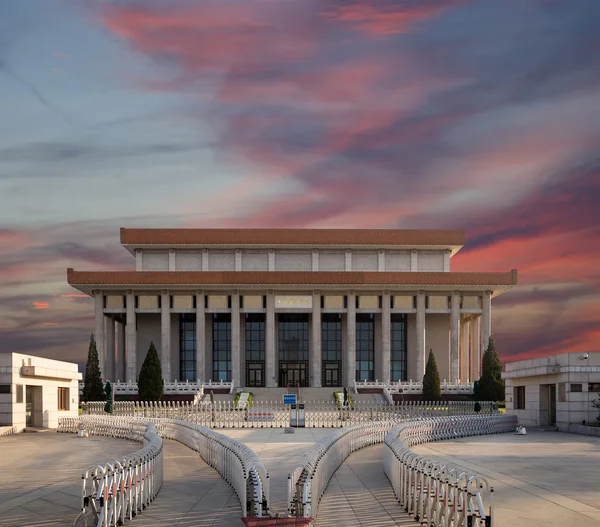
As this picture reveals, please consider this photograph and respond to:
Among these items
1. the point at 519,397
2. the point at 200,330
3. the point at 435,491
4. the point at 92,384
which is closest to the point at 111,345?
the point at 200,330

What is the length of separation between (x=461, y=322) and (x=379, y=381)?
43.0 ft

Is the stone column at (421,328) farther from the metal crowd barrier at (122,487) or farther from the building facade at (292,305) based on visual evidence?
the metal crowd barrier at (122,487)

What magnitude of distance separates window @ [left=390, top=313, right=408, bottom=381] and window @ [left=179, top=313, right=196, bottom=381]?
1947 centimetres

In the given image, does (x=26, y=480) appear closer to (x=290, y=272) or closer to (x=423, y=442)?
(x=423, y=442)

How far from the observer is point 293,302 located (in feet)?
254

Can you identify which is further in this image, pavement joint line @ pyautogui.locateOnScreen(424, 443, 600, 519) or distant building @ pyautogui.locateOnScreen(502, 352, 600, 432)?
distant building @ pyautogui.locateOnScreen(502, 352, 600, 432)

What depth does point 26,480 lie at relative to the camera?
2220cm

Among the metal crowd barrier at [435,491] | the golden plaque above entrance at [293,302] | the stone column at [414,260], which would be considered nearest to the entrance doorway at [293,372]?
the golden plaque above entrance at [293,302]

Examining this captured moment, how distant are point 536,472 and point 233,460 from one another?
9460 mm

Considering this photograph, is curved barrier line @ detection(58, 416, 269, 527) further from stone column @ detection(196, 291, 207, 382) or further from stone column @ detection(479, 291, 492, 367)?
stone column @ detection(479, 291, 492, 367)

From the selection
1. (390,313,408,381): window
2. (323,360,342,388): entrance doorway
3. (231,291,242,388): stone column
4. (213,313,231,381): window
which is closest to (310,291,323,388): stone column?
(323,360,342,388): entrance doorway

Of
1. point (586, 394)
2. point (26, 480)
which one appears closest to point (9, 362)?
point (26, 480)

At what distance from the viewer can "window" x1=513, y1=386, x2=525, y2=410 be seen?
156 ft

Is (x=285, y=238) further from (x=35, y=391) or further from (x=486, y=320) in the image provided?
(x=35, y=391)
